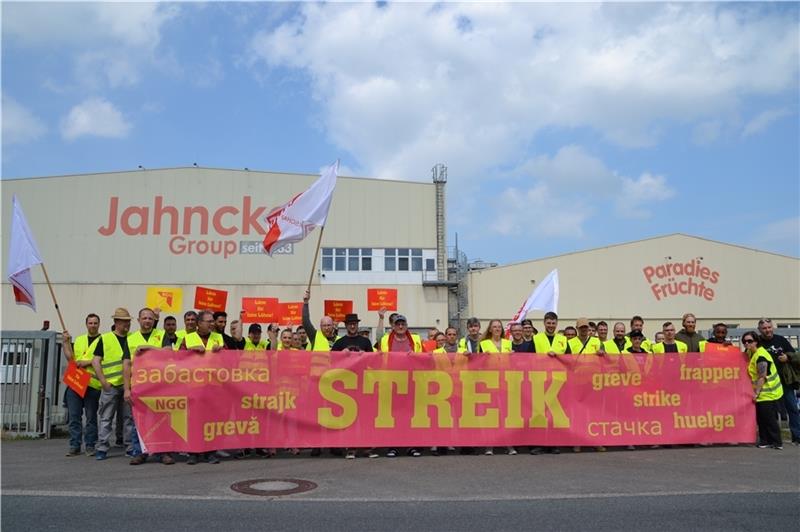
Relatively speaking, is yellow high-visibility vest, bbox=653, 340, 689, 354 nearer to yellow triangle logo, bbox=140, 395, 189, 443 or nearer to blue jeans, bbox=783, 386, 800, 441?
blue jeans, bbox=783, 386, 800, 441

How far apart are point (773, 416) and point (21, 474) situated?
10.2m

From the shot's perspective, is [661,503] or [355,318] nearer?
[661,503]

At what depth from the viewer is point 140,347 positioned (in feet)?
27.6

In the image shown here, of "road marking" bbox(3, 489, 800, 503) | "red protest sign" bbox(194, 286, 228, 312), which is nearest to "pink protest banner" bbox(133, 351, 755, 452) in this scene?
"road marking" bbox(3, 489, 800, 503)

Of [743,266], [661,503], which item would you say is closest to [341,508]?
[661,503]

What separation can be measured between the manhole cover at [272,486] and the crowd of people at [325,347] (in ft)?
5.06

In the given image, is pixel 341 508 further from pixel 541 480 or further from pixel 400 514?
pixel 541 480

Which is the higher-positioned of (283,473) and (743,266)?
(743,266)

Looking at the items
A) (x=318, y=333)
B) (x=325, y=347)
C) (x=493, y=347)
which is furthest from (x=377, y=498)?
(x=493, y=347)

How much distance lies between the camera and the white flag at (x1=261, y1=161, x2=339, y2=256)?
10398 millimetres

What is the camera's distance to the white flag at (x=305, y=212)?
34.1 ft

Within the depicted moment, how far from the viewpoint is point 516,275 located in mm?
37469

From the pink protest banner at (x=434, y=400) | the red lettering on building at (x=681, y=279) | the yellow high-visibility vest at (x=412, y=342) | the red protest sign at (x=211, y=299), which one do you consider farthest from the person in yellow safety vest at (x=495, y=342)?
the red lettering on building at (x=681, y=279)

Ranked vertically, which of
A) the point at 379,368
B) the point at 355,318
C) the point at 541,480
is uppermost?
the point at 355,318
